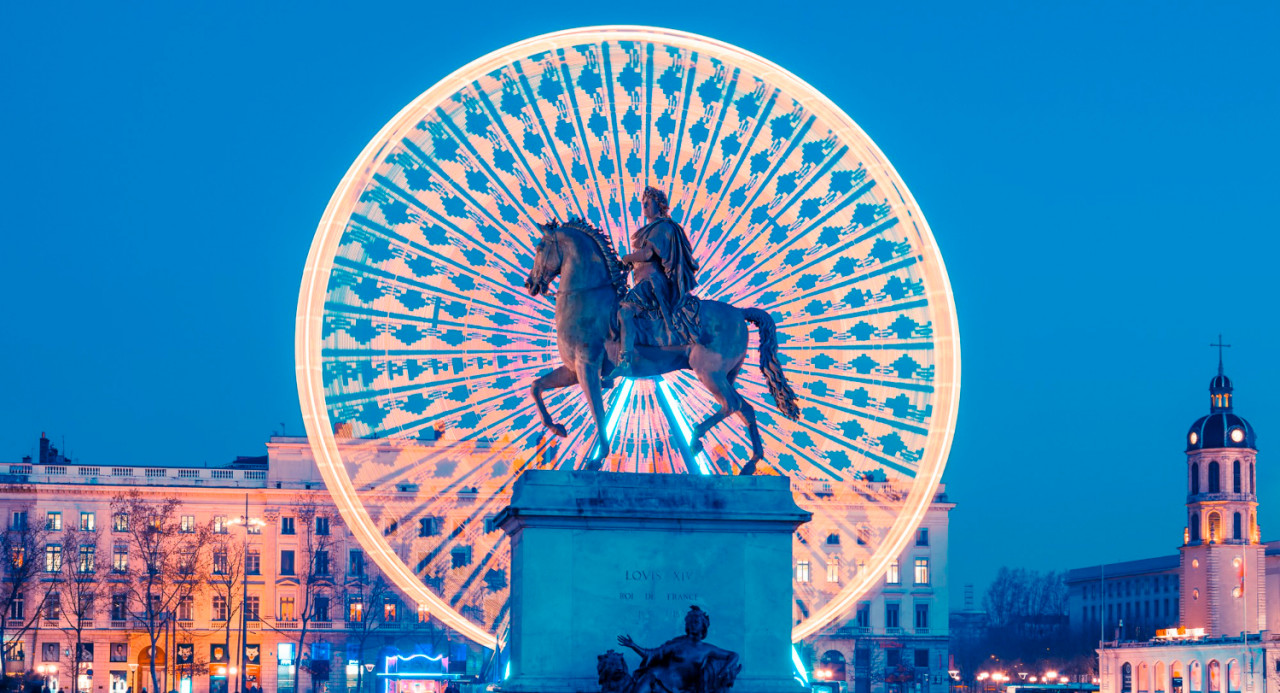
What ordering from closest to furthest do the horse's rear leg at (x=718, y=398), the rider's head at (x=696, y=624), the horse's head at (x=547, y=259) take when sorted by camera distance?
1. the rider's head at (x=696, y=624)
2. the horse's head at (x=547, y=259)
3. the horse's rear leg at (x=718, y=398)

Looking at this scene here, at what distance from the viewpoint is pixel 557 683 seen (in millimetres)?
26125

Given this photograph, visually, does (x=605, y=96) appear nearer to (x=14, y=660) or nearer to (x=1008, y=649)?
(x=14, y=660)

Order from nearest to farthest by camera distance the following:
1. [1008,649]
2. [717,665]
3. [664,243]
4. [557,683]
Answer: [717,665], [557,683], [664,243], [1008,649]

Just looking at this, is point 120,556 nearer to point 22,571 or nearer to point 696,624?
point 22,571

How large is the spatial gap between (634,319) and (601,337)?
58 centimetres

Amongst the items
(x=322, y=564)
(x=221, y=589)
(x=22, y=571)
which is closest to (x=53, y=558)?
(x=221, y=589)

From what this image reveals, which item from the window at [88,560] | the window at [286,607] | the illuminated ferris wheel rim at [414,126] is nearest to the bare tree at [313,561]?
the window at [286,607]

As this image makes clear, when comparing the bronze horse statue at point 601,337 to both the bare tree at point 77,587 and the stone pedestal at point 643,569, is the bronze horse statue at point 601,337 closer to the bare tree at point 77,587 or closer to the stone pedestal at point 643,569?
the stone pedestal at point 643,569

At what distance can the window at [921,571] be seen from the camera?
12938 centimetres

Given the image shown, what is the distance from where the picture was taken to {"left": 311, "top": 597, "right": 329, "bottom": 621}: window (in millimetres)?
114750

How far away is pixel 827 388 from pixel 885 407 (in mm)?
1196

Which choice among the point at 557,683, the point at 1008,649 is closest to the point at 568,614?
the point at 557,683

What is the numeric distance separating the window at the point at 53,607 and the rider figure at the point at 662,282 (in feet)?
275

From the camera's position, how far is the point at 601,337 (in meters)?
27.8
